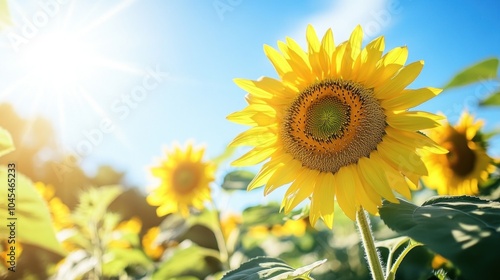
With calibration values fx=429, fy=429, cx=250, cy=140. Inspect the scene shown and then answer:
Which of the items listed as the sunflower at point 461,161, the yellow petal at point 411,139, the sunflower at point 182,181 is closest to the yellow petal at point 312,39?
the yellow petal at point 411,139

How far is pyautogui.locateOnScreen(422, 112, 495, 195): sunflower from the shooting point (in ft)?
12.6

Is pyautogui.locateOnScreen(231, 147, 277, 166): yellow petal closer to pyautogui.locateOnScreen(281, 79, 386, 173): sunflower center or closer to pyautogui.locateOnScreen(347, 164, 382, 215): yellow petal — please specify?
pyautogui.locateOnScreen(281, 79, 386, 173): sunflower center

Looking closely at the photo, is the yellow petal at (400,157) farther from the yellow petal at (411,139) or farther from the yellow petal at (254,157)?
the yellow petal at (254,157)

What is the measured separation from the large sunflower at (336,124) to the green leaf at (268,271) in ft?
0.99

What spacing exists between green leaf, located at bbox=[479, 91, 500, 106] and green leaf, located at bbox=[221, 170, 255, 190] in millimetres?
1784

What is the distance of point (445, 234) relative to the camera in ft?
4.27

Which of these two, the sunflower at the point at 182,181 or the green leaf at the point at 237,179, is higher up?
the sunflower at the point at 182,181

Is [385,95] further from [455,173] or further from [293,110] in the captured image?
[455,173]

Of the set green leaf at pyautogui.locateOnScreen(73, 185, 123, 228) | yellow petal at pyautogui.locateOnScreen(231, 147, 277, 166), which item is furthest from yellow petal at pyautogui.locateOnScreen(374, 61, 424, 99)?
green leaf at pyautogui.locateOnScreen(73, 185, 123, 228)

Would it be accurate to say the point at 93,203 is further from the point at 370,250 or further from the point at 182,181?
the point at 370,250

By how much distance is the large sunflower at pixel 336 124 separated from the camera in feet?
6.73

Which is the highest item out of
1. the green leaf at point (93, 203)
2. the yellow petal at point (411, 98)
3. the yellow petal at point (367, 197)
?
the green leaf at point (93, 203)

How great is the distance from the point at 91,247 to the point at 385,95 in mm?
3578

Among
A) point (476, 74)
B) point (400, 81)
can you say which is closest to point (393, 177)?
point (400, 81)
